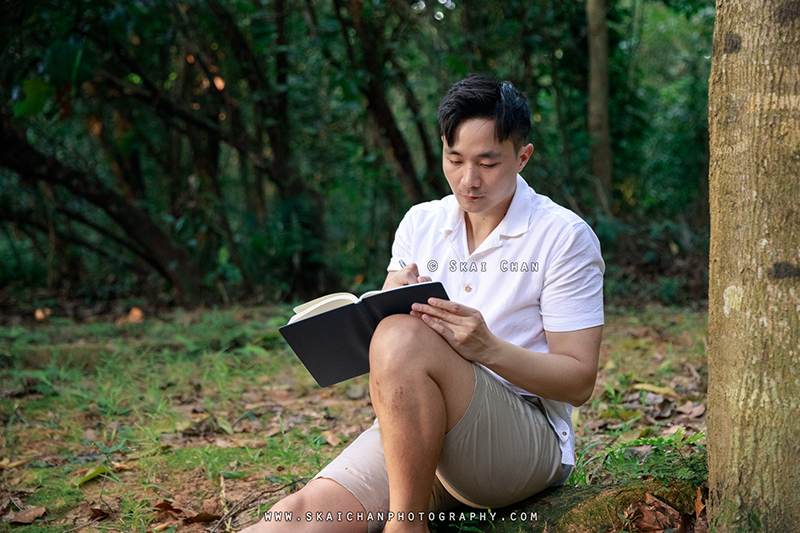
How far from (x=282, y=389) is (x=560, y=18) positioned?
A: 17.1 ft

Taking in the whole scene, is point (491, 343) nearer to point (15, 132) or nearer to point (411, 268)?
point (411, 268)

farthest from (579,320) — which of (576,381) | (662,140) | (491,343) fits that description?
(662,140)

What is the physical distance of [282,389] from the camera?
401 centimetres

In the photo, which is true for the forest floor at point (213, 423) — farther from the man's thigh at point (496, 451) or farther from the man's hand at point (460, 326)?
the man's hand at point (460, 326)

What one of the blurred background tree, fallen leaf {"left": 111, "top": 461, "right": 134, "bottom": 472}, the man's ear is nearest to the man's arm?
the man's ear

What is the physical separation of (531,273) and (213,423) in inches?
75.9

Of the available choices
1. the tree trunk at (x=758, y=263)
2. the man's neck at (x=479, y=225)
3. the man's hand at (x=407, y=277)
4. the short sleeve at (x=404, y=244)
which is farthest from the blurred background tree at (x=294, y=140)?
the tree trunk at (x=758, y=263)

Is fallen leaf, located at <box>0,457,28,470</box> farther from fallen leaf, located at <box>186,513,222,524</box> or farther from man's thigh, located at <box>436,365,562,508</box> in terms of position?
man's thigh, located at <box>436,365,562,508</box>

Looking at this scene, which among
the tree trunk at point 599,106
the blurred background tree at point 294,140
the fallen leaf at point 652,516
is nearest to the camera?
the fallen leaf at point 652,516

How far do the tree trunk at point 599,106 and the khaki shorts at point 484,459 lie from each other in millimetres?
5357

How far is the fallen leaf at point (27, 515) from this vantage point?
2385mm

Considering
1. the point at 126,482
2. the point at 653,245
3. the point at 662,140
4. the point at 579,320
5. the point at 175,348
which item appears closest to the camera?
the point at 579,320

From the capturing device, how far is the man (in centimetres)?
172

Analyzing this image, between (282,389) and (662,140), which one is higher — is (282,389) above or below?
below
